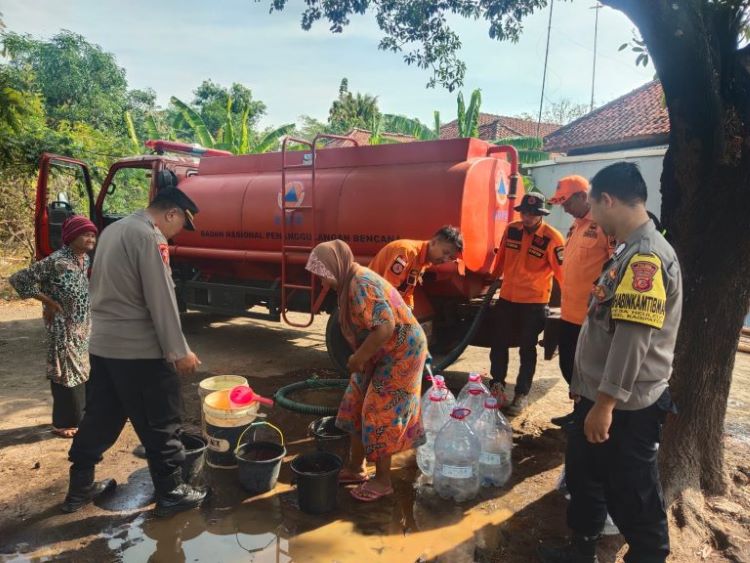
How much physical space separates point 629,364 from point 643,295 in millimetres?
268

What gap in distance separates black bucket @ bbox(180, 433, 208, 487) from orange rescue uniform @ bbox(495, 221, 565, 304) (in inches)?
109

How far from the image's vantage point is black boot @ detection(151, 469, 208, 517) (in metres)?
2.87

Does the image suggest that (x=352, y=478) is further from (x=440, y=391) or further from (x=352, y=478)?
(x=440, y=391)

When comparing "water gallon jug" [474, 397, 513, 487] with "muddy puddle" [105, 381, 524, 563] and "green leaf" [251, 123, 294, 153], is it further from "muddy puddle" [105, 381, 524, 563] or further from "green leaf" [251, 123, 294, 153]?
"green leaf" [251, 123, 294, 153]

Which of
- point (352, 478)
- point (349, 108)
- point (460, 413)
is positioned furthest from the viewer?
point (349, 108)

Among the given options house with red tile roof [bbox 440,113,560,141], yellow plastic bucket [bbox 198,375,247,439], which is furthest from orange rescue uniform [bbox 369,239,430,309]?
house with red tile roof [bbox 440,113,560,141]

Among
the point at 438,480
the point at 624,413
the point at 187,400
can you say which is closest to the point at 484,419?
the point at 438,480

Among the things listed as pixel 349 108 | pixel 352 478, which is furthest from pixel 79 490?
pixel 349 108

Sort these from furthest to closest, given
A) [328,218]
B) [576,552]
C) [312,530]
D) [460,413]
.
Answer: [328,218] < [460,413] < [312,530] < [576,552]

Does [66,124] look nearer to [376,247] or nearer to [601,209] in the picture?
[376,247]

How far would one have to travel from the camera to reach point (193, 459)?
315cm

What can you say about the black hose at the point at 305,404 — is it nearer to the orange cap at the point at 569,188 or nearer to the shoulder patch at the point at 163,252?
the shoulder patch at the point at 163,252

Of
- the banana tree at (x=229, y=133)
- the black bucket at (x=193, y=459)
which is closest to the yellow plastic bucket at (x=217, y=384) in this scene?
the black bucket at (x=193, y=459)

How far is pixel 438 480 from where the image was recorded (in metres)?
3.18
